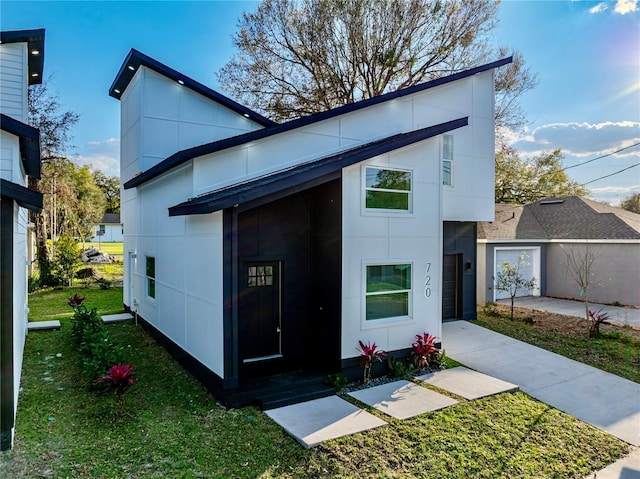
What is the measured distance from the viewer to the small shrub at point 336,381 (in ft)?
22.7

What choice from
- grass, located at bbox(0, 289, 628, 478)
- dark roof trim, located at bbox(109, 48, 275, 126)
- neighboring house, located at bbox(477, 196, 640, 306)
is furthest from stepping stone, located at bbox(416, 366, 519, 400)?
dark roof trim, located at bbox(109, 48, 275, 126)

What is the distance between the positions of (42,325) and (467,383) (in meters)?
11.3

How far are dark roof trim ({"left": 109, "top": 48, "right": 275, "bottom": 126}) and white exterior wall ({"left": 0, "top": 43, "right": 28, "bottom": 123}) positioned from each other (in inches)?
124

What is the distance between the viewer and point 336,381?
22.9 feet

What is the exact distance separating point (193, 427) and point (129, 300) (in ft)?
28.4

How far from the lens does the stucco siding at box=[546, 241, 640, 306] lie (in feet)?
51.0

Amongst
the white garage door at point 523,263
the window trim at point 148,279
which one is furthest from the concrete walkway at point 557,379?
the window trim at point 148,279

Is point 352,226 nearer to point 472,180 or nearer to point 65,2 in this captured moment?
point 472,180

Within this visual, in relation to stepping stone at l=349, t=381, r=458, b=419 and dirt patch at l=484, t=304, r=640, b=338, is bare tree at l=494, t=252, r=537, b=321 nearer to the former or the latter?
dirt patch at l=484, t=304, r=640, b=338

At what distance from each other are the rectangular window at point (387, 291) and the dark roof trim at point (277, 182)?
7.04 ft

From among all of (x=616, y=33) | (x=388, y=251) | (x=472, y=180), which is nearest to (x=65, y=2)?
(x=388, y=251)

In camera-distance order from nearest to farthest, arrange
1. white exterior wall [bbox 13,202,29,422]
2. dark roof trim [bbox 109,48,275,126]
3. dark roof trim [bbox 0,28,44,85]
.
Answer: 1. white exterior wall [bbox 13,202,29,422]
2. dark roof trim [bbox 0,28,44,85]
3. dark roof trim [bbox 109,48,275,126]

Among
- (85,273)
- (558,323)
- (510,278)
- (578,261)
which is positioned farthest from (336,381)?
(85,273)

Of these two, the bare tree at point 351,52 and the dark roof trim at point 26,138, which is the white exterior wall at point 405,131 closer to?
the dark roof trim at point 26,138
